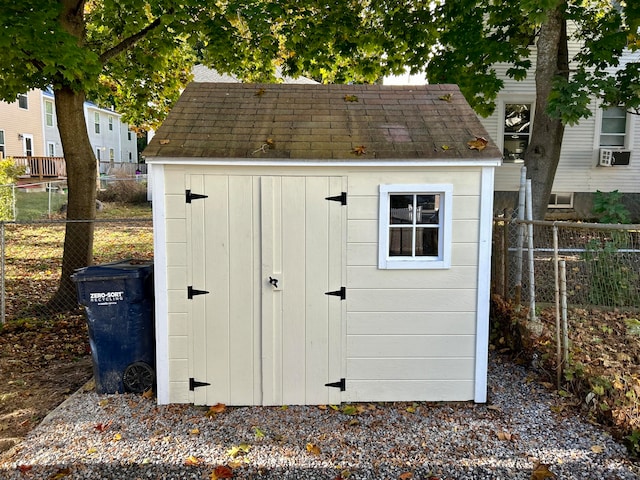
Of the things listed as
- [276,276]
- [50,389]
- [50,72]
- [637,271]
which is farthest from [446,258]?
[50,72]

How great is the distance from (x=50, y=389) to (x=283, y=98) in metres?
4.03

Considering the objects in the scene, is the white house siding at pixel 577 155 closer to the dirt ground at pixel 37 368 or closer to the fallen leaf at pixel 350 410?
the fallen leaf at pixel 350 410

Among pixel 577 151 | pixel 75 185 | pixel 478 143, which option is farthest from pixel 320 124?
pixel 577 151

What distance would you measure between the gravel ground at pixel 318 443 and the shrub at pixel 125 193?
18338mm

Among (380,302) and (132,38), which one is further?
(132,38)

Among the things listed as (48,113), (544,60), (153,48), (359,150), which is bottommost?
(359,150)

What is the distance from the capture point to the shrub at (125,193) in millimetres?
21562

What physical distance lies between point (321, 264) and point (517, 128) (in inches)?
504

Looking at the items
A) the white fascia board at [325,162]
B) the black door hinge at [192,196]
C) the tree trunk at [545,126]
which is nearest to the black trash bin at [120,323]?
the black door hinge at [192,196]

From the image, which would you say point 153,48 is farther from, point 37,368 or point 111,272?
point 37,368

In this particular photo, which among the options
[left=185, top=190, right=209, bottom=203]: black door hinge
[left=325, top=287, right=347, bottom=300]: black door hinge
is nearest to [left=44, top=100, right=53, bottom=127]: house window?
[left=185, top=190, right=209, bottom=203]: black door hinge

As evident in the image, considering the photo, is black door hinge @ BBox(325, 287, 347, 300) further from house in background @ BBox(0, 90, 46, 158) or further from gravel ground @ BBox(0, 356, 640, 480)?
house in background @ BBox(0, 90, 46, 158)

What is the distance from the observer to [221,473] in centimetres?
343

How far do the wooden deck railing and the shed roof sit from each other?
24.6 metres
